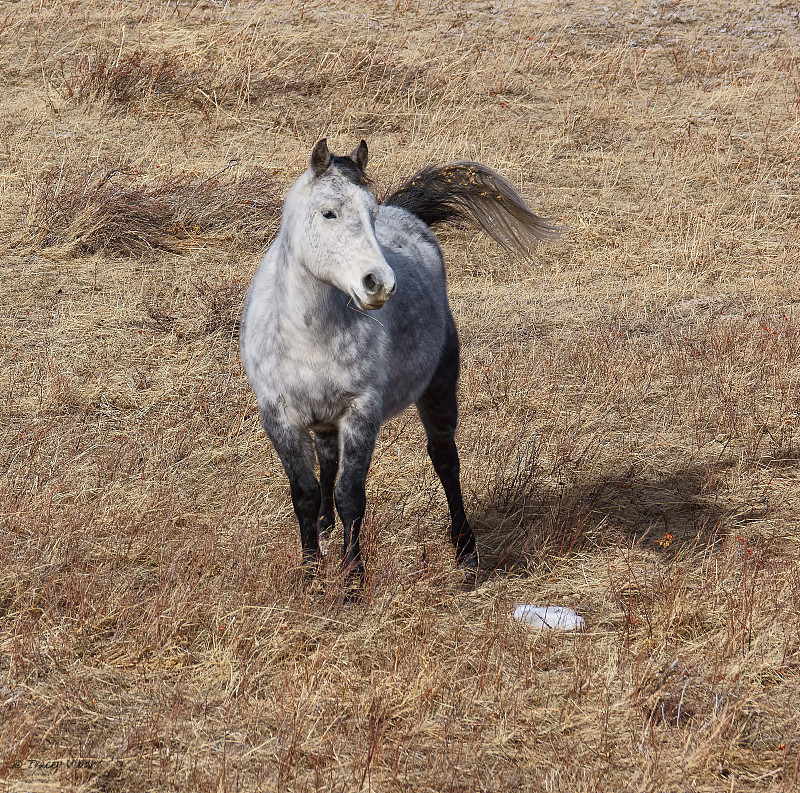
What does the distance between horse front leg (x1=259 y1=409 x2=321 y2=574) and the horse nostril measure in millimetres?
811

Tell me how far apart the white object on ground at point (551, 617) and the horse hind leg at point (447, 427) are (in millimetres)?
910


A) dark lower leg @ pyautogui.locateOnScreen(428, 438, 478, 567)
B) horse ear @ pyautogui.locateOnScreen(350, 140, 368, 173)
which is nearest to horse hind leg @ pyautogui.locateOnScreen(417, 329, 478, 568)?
dark lower leg @ pyautogui.locateOnScreen(428, 438, 478, 567)

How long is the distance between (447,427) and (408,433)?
3.88 feet

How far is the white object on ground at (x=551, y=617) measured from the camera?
4.12m

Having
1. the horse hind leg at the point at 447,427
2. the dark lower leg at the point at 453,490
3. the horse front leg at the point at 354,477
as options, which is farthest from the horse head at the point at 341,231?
the dark lower leg at the point at 453,490

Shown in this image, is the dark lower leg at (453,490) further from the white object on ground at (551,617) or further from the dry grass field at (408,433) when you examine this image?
the white object on ground at (551,617)

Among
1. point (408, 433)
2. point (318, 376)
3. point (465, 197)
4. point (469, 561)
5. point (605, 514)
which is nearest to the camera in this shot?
point (318, 376)

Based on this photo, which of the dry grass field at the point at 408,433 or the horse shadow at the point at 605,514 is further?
the horse shadow at the point at 605,514

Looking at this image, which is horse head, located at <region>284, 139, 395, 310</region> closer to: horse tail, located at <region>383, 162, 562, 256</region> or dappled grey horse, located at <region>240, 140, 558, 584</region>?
dappled grey horse, located at <region>240, 140, 558, 584</region>

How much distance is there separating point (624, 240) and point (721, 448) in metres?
4.43

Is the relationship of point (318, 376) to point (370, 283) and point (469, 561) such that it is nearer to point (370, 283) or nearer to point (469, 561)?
point (370, 283)

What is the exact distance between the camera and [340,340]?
4.08 metres

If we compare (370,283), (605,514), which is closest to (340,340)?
(370,283)

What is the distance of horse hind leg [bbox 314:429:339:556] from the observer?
4551 millimetres
